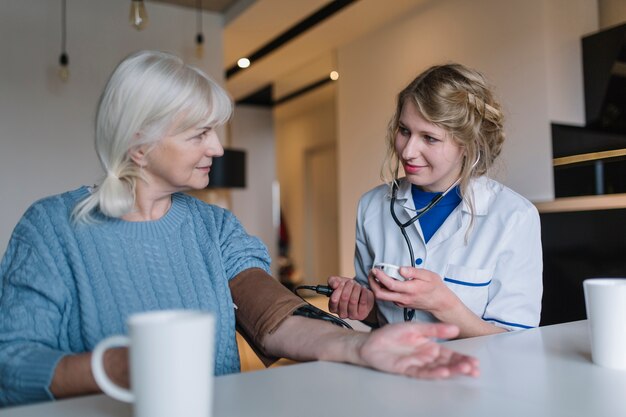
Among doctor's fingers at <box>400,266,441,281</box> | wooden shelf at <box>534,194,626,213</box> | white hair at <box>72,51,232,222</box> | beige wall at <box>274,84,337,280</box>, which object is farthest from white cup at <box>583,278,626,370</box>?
beige wall at <box>274,84,337,280</box>

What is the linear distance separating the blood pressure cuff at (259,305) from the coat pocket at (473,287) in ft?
1.70

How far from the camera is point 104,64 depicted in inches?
151

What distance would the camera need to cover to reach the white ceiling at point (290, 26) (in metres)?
3.72

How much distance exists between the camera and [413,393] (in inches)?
26.3

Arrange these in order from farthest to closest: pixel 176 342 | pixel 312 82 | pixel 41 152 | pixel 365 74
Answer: pixel 312 82 → pixel 365 74 → pixel 41 152 → pixel 176 342

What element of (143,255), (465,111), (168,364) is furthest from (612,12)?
(168,364)

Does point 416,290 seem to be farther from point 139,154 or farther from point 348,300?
point 139,154

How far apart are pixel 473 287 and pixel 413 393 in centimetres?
75

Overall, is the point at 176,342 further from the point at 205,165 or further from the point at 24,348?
the point at 205,165

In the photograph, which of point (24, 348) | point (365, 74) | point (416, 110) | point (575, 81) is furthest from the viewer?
point (365, 74)

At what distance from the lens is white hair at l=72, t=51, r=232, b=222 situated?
99 cm

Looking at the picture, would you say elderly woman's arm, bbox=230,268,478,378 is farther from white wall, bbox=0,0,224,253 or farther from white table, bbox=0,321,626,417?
white wall, bbox=0,0,224,253

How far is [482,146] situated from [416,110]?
0.21 metres

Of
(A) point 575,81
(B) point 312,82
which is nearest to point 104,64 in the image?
(B) point 312,82
